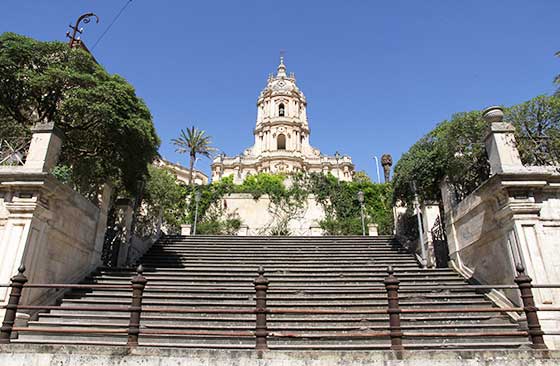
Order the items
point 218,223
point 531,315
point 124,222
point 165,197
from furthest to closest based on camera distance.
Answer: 1. point 218,223
2. point 165,197
3. point 124,222
4. point 531,315

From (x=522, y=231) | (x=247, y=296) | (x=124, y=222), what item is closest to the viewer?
(x=522, y=231)

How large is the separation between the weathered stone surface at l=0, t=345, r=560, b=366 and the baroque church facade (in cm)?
4276

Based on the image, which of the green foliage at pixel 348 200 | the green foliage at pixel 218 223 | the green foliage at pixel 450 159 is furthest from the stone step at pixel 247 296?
the green foliage at pixel 348 200

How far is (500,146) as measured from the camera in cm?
822

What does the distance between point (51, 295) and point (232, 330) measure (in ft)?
14.7

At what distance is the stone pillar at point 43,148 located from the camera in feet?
26.2

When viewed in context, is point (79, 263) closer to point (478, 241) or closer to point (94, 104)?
point (94, 104)

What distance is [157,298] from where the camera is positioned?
8234 mm

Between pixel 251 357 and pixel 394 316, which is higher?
pixel 394 316

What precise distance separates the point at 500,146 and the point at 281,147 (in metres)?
45.3

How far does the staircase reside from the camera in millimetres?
6461

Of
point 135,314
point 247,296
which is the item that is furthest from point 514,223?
point 135,314

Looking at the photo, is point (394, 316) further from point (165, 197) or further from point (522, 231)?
point (165, 197)

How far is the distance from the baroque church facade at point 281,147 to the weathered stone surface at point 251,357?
4276cm
